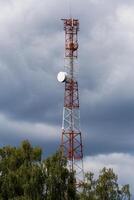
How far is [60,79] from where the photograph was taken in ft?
289

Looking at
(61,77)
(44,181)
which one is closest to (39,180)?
(44,181)

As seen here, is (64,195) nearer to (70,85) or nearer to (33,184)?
(33,184)

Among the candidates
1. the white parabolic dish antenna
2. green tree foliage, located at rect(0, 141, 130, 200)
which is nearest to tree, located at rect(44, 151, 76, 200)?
green tree foliage, located at rect(0, 141, 130, 200)

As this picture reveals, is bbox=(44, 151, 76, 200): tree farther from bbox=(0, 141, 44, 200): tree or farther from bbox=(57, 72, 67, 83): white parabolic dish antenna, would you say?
bbox=(57, 72, 67, 83): white parabolic dish antenna

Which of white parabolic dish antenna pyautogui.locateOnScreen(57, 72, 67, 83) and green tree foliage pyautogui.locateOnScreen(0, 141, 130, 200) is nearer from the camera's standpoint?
green tree foliage pyautogui.locateOnScreen(0, 141, 130, 200)

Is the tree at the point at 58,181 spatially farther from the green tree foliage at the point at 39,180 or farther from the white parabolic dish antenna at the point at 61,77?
the white parabolic dish antenna at the point at 61,77

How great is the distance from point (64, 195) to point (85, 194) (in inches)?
106

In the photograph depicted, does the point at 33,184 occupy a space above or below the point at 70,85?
below

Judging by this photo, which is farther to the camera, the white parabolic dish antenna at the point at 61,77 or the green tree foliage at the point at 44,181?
the white parabolic dish antenna at the point at 61,77

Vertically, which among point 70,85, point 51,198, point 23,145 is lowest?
point 51,198

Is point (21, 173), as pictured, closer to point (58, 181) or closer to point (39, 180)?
point (39, 180)

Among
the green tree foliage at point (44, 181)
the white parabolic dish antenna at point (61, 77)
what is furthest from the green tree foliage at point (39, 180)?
the white parabolic dish antenna at point (61, 77)

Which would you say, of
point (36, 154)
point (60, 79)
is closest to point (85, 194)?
point (36, 154)

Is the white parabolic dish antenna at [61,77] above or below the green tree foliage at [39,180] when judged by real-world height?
above
